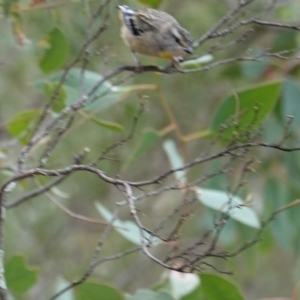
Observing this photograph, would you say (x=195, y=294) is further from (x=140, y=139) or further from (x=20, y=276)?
(x=140, y=139)

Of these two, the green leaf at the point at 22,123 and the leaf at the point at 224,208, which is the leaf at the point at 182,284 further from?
the green leaf at the point at 22,123

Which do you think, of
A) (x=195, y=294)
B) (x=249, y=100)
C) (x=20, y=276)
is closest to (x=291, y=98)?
(x=249, y=100)

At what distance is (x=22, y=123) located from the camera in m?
1.63

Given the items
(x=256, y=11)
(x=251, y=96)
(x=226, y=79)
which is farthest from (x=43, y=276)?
(x=251, y=96)

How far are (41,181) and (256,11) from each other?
1.16m

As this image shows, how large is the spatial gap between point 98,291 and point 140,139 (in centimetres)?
66

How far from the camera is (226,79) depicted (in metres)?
2.63

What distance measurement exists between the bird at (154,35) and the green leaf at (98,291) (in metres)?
0.53

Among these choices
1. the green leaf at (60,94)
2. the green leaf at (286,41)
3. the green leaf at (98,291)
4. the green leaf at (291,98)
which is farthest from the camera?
the green leaf at (286,41)

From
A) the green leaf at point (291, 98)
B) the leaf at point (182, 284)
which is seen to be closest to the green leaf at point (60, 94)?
Answer: the leaf at point (182, 284)

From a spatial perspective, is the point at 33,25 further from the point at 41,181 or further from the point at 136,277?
the point at 136,277

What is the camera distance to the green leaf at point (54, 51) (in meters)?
1.53

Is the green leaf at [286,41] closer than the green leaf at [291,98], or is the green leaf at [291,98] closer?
the green leaf at [291,98]

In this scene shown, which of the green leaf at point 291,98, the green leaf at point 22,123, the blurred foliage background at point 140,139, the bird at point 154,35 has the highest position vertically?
the bird at point 154,35
